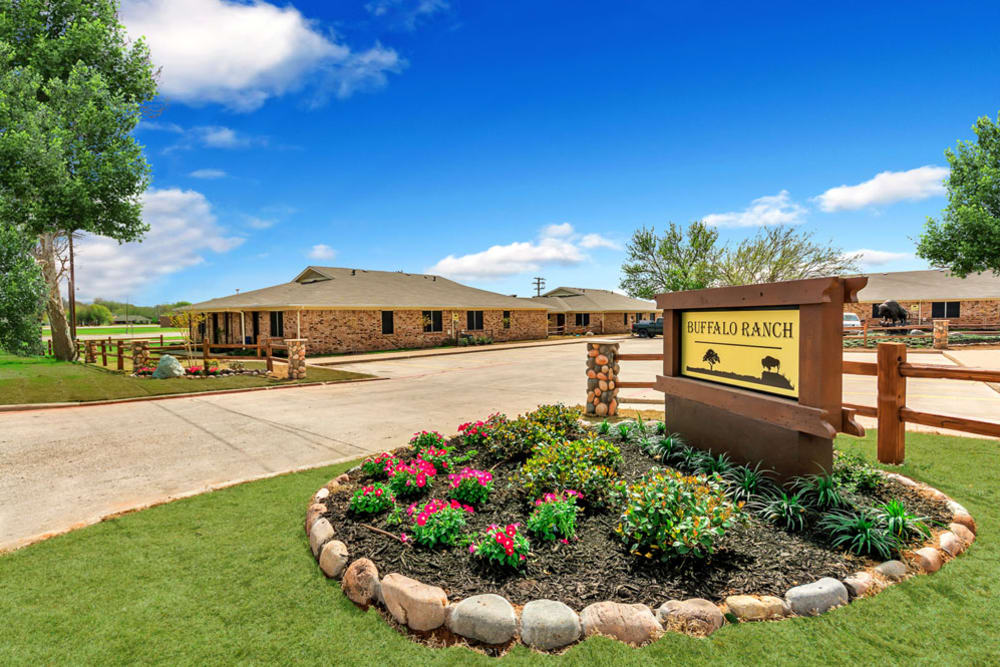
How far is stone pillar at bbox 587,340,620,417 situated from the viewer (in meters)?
8.70

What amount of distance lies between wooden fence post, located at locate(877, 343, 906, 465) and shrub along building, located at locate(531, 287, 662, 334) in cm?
4035

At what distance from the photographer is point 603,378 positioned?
28.8 ft

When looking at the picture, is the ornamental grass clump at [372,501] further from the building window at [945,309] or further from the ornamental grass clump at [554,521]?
the building window at [945,309]

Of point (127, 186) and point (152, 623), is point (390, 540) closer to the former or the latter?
point (152, 623)

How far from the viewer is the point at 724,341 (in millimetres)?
5086

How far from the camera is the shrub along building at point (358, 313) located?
25.2 meters

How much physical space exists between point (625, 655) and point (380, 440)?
560 centimetres

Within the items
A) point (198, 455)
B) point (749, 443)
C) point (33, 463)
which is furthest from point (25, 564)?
point (749, 443)

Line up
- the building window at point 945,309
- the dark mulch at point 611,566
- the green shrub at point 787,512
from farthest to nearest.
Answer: the building window at point 945,309
the green shrub at point 787,512
the dark mulch at point 611,566

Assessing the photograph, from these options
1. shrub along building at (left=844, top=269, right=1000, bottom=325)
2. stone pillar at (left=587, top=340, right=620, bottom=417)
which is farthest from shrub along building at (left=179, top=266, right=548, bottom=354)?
shrub along building at (left=844, top=269, right=1000, bottom=325)

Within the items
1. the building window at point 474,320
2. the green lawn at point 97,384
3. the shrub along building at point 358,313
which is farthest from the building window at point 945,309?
the green lawn at point 97,384

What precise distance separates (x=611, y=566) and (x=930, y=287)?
48.6 meters

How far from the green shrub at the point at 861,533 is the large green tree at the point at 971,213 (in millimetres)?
28565

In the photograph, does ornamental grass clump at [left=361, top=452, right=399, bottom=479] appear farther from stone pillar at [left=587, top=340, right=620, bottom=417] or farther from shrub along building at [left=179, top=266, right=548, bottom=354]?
shrub along building at [left=179, top=266, right=548, bottom=354]
